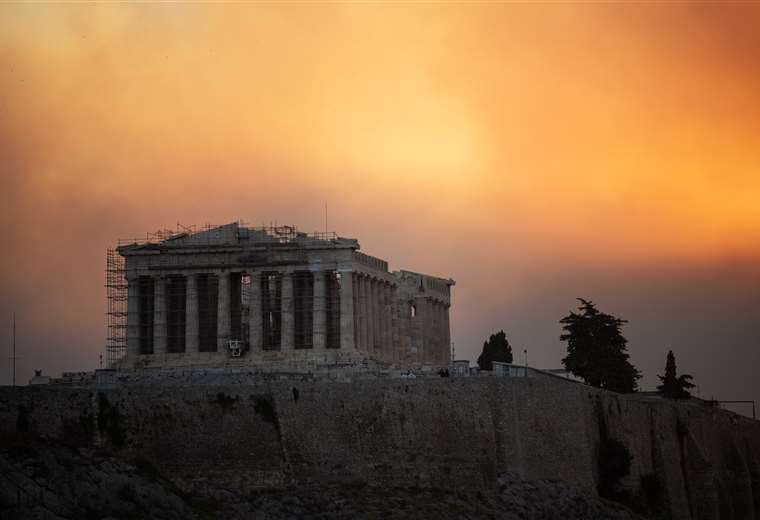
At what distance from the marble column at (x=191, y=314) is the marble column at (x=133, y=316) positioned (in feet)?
8.97

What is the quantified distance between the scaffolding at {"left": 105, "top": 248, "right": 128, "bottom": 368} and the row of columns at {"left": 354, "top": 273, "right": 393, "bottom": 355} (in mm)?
12737

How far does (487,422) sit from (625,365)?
30878 millimetres

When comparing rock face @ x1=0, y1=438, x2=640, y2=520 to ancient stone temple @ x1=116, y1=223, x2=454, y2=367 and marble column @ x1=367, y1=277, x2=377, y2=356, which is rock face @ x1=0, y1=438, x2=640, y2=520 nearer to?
ancient stone temple @ x1=116, y1=223, x2=454, y2=367

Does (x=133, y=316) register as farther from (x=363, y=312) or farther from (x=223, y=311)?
(x=363, y=312)

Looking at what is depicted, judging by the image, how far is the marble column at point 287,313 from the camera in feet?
419

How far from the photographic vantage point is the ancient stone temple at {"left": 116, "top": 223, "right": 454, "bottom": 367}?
419ft

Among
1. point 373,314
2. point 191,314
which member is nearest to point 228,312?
point 191,314

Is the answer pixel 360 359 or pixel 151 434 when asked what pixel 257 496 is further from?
pixel 360 359

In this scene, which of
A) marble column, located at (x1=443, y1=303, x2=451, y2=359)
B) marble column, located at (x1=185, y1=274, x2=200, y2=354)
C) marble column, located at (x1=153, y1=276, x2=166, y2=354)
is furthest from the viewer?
marble column, located at (x1=443, y1=303, x2=451, y2=359)

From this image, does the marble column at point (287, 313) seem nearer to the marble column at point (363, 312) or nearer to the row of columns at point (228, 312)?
the row of columns at point (228, 312)

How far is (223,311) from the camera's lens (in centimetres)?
12812

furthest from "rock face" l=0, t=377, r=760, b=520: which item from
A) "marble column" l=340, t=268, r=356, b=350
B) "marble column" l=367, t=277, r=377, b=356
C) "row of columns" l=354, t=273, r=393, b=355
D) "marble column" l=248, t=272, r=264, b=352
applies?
"marble column" l=248, t=272, r=264, b=352

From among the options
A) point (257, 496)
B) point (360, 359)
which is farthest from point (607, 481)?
point (257, 496)

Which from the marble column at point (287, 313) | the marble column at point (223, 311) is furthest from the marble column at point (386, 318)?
the marble column at point (223, 311)
